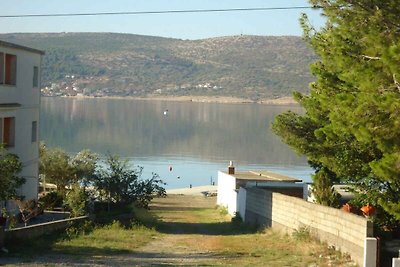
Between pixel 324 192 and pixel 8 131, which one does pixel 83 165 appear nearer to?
pixel 8 131

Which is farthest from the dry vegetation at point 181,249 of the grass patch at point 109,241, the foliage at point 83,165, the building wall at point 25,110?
the foliage at point 83,165

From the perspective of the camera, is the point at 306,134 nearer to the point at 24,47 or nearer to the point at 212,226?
the point at 212,226

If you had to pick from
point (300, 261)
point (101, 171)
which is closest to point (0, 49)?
point (101, 171)

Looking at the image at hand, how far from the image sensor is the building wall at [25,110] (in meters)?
26.9

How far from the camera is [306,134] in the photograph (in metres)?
24.3

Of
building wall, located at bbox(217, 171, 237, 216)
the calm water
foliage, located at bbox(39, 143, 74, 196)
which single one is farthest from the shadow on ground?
the calm water

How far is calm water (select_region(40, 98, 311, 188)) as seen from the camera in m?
78.7

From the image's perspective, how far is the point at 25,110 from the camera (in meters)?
28.8

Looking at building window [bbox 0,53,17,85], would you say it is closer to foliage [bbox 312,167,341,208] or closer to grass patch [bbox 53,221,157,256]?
grass patch [bbox 53,221,157,256]

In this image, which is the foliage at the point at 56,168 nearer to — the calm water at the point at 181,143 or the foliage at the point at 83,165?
the foliage at the point at 83,165

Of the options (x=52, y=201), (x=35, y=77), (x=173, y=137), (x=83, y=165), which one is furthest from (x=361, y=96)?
(x=173, y=137)

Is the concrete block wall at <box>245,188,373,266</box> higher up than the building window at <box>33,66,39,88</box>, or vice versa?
the building window at <box>33,66,39,88</box>

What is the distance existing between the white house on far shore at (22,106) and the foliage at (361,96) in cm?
967

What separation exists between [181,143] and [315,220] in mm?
89881
